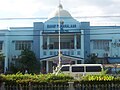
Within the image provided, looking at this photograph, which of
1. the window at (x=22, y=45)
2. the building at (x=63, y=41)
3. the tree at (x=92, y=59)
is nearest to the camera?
the tree at (x=92, y=59)

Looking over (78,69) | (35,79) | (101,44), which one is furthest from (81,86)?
Result: (101,44)

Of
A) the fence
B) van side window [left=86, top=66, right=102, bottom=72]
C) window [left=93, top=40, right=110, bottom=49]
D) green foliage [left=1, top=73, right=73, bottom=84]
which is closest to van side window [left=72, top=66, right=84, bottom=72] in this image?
van side window [left=86, top=66, right=102, bottom=72]

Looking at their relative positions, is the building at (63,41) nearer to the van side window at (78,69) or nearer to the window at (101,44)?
the window at (101,44)

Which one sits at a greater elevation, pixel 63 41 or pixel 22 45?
pixel 63 41

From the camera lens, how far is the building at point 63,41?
197ft

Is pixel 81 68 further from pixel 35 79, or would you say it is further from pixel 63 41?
pixel 63 41

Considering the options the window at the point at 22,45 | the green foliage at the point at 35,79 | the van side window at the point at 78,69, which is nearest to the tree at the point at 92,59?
the window at the point at 22,45

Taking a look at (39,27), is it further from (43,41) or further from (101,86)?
(101,86)

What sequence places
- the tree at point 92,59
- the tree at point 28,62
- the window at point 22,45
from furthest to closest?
1. the window at point 22,45
2. the tree at point 92,59
3. the tree at point 28,62

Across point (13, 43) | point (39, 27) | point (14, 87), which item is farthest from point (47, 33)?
point (14, 87)

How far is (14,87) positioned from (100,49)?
147 feet

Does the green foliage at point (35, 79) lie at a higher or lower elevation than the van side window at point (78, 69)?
higher

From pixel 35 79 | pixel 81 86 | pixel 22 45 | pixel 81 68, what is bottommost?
pixel 81 68

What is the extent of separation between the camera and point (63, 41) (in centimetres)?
6238
